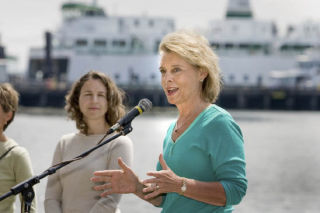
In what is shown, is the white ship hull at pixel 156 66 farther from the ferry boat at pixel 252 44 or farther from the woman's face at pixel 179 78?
the woman's face at pixel 179 78

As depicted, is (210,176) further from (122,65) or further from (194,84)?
(122,65)

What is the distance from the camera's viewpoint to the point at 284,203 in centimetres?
1462

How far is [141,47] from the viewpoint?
68375 millimetres

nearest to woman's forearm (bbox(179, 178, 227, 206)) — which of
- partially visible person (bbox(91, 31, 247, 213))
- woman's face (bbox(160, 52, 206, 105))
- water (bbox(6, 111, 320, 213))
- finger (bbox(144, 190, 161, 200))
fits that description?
partially visible person (bbox(91, 31, 247, 213))

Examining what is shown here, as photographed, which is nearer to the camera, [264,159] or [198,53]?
[198,53]

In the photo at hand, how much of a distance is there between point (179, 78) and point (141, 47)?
217 feet

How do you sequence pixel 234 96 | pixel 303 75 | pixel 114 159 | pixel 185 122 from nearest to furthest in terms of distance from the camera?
1. pixel 185 122
2. pixel 114 159
3. pixel 234 96
4. pixel 303 75

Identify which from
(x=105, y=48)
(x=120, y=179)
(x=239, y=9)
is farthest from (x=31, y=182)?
(x=239, y=9)

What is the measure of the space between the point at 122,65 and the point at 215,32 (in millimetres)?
10768

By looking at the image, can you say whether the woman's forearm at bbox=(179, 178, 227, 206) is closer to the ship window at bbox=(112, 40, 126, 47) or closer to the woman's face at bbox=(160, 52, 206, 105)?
the woman's face at bbox=(160, 52, 206, 105)

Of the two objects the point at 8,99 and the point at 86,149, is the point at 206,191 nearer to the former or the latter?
the point at 86,149

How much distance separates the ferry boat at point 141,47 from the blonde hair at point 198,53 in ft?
200

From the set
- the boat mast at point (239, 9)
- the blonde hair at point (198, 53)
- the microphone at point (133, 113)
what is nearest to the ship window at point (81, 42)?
the boat mast at point (239, 9)

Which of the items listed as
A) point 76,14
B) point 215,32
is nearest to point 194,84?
point 215,32
